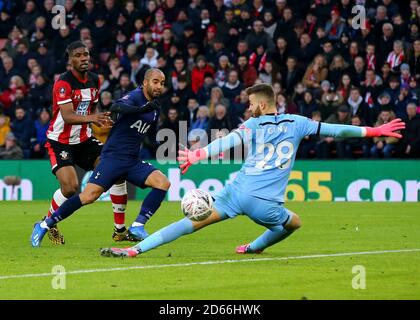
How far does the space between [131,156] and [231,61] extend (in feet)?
42.6

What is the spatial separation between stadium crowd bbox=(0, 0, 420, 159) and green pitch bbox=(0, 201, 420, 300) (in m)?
7.26

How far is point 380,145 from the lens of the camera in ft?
74.9

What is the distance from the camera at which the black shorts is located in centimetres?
1321

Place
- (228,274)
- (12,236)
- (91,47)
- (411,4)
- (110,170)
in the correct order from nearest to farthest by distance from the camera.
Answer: (228,274), (110,170), (12,236), (411,4), (91,47)

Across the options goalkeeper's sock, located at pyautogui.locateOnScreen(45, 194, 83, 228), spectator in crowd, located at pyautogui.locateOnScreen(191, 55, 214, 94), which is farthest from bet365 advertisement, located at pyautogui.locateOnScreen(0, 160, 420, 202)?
goalkeeper's sock, located at pyautogui.locateOnScreen(45, 194, 83, 228)

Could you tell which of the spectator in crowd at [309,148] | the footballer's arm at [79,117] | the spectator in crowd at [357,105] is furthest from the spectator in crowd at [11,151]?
the footballer's arm at [79,117]

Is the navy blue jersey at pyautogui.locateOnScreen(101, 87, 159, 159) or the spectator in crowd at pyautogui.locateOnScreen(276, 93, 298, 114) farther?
the spectator in crowd at pyautogui.locateOnScreen(276, 93, 298, 114)

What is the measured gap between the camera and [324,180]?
22672 mm

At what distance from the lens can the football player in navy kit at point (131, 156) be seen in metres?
12.3

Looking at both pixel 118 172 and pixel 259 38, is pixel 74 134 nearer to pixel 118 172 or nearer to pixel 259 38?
pixel 118 172

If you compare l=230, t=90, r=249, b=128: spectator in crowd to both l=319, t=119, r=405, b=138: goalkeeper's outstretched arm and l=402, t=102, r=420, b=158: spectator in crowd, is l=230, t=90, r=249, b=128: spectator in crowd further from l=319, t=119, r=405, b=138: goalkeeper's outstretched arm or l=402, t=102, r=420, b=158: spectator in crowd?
l=319, t=119, r=405, b=138: goalkeeper's outstretched arm
